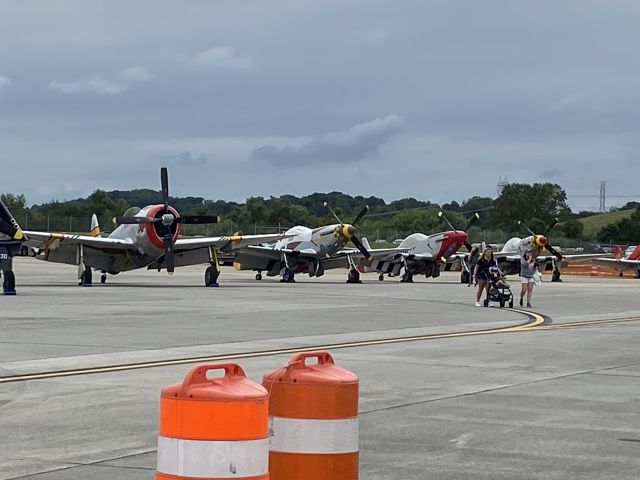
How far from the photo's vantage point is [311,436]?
590 cm

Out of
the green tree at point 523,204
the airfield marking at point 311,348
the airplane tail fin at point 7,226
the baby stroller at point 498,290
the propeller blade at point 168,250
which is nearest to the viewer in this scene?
the airfield marking at point 311,348

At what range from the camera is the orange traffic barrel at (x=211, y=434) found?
16.3 ft

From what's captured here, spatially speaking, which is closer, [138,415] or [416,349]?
[138,415]

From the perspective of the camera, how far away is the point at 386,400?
12.1 metres

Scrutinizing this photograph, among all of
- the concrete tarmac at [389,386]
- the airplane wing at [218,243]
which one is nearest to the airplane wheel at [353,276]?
the airplane wing at [218,243]

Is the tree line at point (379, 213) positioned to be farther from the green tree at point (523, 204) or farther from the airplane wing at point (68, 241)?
the airplane wing at point (68, 241)

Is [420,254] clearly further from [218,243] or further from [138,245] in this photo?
[138,245]

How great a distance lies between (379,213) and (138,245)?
354ft

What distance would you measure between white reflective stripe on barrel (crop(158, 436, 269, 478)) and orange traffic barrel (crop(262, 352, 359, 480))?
34.8 inches

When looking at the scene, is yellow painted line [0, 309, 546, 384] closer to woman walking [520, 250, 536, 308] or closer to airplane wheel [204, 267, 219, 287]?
woman walking [520, 250, 536, 308]

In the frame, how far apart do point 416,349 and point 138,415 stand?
8113 millimetres

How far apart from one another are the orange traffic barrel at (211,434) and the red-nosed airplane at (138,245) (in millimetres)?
41917

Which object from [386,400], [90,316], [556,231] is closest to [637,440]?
[386,400]

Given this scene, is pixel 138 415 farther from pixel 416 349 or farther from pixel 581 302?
pixel 581 302
